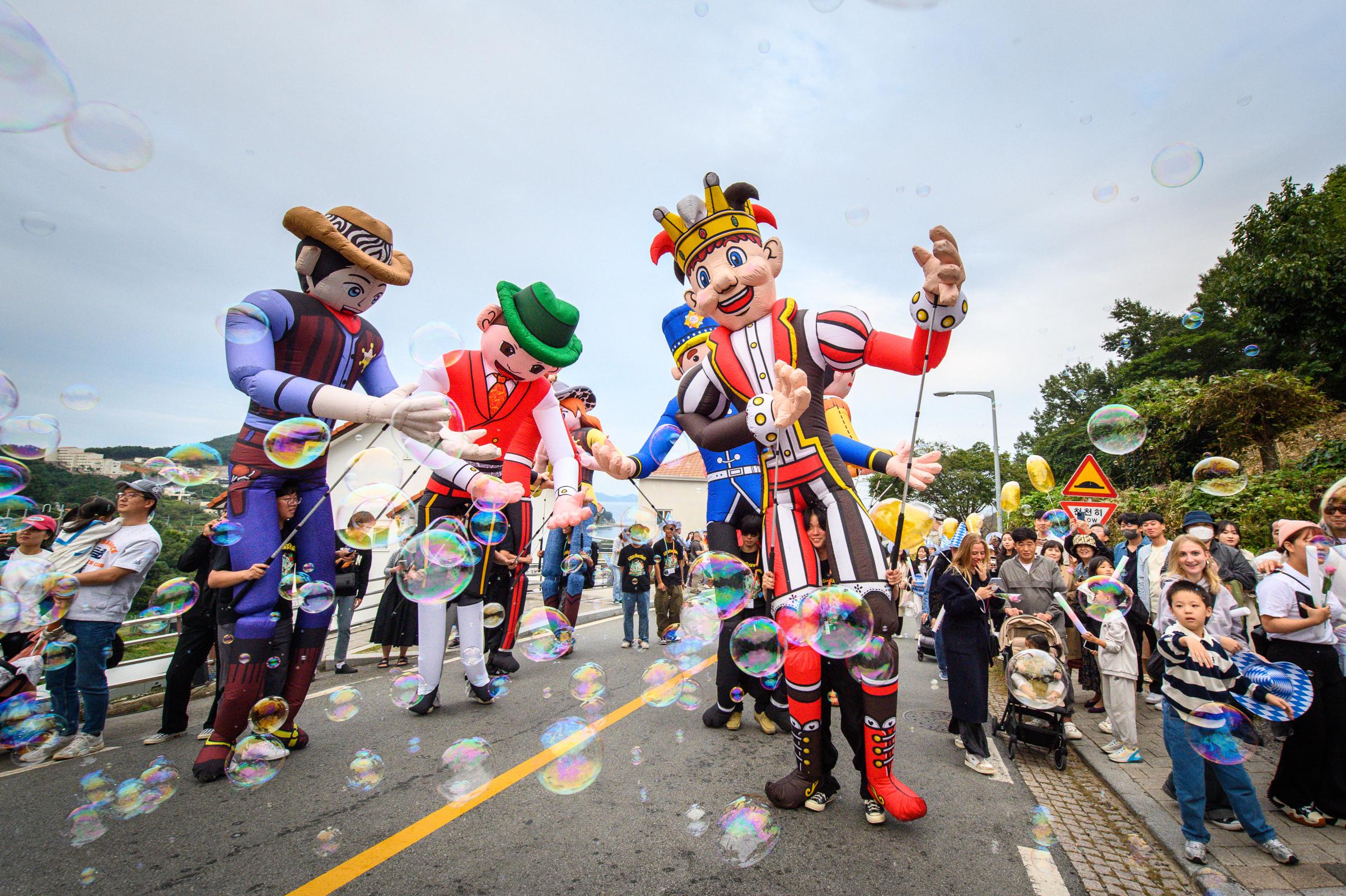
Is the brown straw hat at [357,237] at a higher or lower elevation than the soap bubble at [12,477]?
higher

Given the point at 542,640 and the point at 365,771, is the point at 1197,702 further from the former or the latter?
the point at 365,771

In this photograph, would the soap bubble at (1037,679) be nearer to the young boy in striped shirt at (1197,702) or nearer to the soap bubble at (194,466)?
the young boy in striped shirt at (1197,702)

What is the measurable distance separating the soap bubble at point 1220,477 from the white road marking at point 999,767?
3.36 metres

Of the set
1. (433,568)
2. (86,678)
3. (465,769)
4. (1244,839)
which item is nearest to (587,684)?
(465,769)

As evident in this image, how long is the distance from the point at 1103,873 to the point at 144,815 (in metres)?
4.50

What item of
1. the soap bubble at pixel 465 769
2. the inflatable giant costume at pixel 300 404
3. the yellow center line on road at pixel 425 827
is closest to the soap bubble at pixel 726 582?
the yellow center line on road at pixel 425 827

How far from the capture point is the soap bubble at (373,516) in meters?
3.96

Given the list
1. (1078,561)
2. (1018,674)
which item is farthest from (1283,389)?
(1018,674)

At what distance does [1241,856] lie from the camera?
3090 millimetres

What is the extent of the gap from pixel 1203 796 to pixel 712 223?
13.4ft

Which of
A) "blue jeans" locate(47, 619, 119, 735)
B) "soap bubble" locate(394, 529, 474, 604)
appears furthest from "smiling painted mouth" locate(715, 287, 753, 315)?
"blue jeans" locate(47, 619, 119, 735)

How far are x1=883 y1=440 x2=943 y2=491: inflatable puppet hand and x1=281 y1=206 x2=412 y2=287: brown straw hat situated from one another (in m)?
3.36

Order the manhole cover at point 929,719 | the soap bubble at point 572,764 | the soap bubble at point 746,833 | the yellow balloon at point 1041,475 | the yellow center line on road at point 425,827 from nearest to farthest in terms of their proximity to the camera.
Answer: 1. the yellow center line on road at point 425,827
2. the soap bubble at point 746,833
3. the soap bubble at point 572,764
4. the manhole cover at point 929,719
5. the yellow balloon at point 1041,475

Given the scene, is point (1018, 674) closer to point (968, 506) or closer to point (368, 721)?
point (368, 721)
